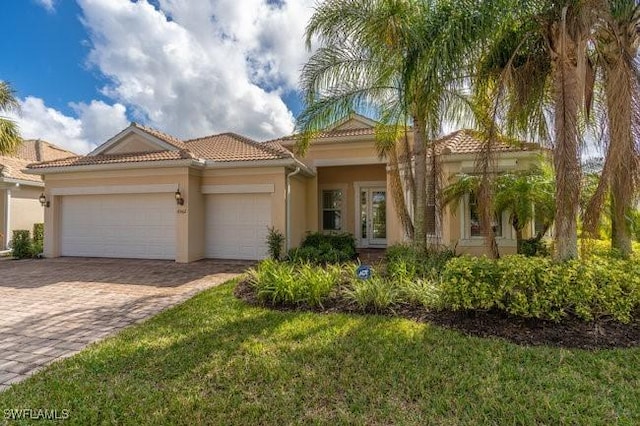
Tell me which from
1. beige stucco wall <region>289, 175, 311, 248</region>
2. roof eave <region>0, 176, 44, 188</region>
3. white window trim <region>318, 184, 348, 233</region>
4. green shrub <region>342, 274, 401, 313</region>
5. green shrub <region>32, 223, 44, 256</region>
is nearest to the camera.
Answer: green shrub <region>342, 274, 401, 313</region>

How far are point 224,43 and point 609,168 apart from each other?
44.2 feet

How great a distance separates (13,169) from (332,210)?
16.5 metres

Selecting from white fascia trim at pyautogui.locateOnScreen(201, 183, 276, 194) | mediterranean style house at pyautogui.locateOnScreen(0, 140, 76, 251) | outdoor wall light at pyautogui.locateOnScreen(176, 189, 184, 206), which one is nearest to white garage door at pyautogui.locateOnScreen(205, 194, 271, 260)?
white fascia trim at pyautogui.locateOnScreen(201, 183, 276, 194)

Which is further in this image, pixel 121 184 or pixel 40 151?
pixel 40 151

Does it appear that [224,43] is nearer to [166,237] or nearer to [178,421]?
[166,237]

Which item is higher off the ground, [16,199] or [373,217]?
[16,199]

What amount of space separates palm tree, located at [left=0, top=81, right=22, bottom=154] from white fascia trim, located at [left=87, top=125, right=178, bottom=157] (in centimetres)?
337

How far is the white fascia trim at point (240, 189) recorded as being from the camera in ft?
43.3

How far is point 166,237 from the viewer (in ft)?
45.1

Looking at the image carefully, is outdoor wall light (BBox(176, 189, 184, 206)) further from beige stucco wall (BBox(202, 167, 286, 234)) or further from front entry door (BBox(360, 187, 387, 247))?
front entry door (BBox(360, 187, 387, 247))

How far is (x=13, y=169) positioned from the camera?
17.9 metres

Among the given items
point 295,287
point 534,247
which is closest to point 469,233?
point 534,247

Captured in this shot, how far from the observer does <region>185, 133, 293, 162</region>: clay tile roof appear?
13.5 m

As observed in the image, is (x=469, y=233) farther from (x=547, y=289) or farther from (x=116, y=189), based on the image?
(x=116, y=189)
